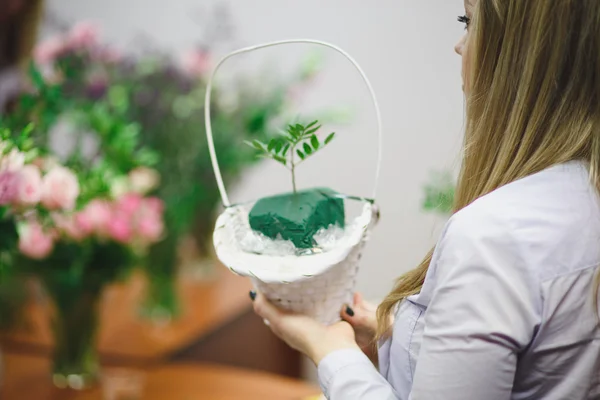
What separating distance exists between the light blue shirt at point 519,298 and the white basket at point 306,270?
7.0 inches

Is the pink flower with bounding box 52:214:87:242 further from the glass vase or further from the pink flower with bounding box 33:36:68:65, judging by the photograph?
the pink flower with bounding box 33:36:68:65

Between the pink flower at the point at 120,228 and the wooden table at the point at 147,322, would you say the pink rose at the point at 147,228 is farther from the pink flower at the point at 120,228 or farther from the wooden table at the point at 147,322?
the wooden table at the point at 147,322

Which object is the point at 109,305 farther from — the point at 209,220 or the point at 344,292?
the point at 344,292

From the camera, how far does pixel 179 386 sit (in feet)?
5.49

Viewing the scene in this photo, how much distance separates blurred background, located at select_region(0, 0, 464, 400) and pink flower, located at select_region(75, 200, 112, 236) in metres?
0.01

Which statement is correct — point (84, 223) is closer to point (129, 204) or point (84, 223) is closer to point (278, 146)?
point (129, 204)

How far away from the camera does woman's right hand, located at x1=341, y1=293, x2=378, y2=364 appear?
2.97ft

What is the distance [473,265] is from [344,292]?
29cm

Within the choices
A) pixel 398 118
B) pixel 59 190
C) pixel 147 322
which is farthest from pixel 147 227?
pixel 398 118

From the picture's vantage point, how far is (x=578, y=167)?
681mm

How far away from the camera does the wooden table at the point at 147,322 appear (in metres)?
1.85

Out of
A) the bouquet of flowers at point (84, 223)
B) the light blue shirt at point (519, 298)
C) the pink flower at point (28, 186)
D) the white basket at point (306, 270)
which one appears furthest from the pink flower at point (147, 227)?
the light blue shirt at point (519, 298)

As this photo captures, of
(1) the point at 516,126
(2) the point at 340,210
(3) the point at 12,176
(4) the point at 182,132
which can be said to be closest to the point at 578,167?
(1) the point at 516,126

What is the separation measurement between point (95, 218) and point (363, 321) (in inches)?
30.2
